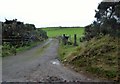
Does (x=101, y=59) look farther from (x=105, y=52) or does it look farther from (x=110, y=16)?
(x=110, y=16)

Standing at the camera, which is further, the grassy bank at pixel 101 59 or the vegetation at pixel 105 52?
the vegetation at pixel 105 52

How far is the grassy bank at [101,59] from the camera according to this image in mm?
10484

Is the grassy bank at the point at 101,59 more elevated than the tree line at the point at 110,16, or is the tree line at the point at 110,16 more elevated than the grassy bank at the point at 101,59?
the tree line at the point at 110,16

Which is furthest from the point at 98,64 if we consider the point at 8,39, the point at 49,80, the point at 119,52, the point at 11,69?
the point at 8,39

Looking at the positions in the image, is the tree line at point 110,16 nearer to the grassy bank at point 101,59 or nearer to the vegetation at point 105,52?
the vegetation at point 105,52

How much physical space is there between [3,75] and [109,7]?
6528 millimetres

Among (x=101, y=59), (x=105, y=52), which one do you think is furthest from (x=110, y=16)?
(x=101, y=59)

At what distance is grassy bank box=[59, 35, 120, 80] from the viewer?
10.5 m

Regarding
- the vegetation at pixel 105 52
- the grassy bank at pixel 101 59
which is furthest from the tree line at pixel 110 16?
the grassy bank at pixel 101 59

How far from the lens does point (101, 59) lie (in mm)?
12102

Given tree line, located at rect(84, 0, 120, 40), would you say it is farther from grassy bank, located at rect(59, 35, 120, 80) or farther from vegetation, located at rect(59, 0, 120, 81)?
grassy bank, located at rect(59, 35, 120, 80)

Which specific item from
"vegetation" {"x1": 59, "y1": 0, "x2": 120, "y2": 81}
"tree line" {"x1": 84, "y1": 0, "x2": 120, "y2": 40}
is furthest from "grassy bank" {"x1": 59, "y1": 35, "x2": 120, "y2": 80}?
"tree line" {"x1": 84, "y1": 0, "x2": 120, "y2": 40}

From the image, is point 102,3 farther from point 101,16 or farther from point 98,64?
point 98,64

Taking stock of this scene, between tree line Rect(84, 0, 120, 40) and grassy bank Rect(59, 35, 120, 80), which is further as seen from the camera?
tree line Rect(84, 0, 120, 40)
